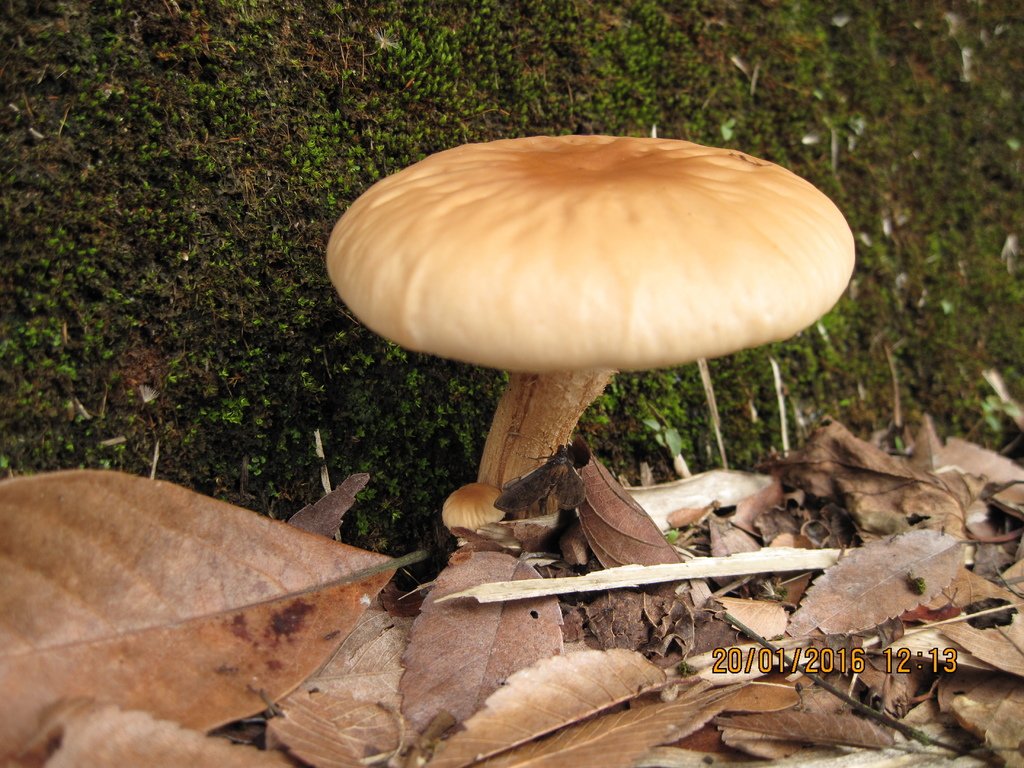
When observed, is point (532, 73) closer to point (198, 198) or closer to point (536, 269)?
point (198, 198)

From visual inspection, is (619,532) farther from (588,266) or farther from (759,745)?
(588,266)

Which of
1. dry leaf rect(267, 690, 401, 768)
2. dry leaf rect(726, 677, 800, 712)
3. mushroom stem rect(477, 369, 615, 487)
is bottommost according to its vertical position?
dry leaf rect(267, 690, 401, 768)

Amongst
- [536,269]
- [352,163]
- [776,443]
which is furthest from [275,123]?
[776,443]

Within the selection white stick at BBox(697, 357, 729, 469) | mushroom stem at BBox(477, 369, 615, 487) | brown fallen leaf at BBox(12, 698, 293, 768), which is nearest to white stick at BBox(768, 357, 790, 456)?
white stick at BBox(697, 357, 729, 469)

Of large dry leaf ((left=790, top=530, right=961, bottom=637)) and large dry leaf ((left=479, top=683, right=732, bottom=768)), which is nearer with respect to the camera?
large dry leaf ((left=479, top=683, right=732, bottom=768))

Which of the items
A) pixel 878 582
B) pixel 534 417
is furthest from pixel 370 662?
pixel 878 582

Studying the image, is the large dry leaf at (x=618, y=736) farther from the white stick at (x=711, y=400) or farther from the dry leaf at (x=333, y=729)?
the white stick at (x=711, y=400)
